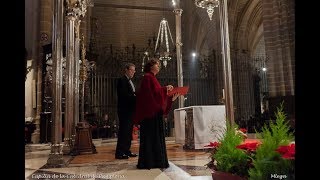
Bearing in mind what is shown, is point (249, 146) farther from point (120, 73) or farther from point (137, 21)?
point (137, 21)

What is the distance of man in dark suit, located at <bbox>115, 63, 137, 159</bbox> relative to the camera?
219 inches

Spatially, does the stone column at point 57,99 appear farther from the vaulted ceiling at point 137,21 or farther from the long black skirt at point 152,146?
the vaulted ceiling at point 137,21

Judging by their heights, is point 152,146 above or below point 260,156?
below

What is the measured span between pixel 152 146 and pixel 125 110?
1389 mm

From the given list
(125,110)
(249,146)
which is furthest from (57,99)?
(249,146)

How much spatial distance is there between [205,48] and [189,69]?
9.62 metres

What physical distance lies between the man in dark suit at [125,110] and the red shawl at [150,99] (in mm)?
1045

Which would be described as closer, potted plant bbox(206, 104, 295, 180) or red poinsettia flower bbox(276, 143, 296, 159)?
red poinsettia flower bbox(276, 143, 296, 159)

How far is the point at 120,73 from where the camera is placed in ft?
45.3

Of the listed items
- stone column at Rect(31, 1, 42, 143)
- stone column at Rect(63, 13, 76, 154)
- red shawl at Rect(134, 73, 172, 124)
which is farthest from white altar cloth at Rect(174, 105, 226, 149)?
stone column at Rect(31, 1, 42, 143)

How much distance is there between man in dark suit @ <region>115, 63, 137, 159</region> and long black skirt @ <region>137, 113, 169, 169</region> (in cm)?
114

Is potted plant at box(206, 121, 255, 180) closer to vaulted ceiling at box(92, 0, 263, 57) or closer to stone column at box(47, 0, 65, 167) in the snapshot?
stone column at box(47, 0, 65, 167)
